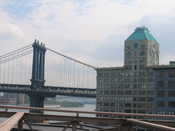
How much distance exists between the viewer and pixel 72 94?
163 m

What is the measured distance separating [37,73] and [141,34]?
222 feet

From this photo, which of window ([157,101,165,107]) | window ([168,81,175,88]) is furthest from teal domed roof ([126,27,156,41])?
window ([157,101,165,107])

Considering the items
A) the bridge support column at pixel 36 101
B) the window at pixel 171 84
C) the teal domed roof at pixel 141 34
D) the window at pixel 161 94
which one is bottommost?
the bridge support column at pixel 36 101

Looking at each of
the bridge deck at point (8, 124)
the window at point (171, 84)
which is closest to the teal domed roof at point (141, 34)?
the window at point (171, 84)

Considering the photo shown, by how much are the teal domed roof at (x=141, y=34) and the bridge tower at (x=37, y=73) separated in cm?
6204

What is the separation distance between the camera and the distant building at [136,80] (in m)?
114

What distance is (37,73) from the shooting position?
175 metres

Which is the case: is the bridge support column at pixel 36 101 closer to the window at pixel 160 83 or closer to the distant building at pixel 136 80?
the distant building at pixel 136 80

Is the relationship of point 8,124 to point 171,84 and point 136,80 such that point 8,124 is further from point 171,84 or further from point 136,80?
point 136,80

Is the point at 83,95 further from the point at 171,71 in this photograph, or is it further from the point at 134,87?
the point at 171,71

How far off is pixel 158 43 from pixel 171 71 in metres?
30.4

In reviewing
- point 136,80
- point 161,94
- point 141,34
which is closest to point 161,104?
point 161,94

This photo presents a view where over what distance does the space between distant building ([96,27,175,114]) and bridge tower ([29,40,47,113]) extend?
46.4 metres

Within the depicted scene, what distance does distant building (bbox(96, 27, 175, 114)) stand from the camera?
373 ft
